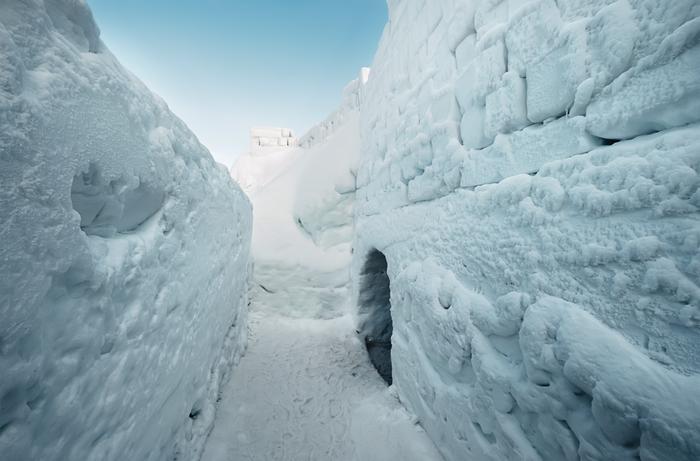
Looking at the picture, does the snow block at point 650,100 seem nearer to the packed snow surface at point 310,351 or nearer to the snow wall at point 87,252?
the snow wall at point 87,252

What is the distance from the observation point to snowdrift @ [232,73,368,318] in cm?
364

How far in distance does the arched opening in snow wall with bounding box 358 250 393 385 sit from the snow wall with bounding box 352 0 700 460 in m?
1.59

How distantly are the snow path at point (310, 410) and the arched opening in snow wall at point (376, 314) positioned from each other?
0.24 meters

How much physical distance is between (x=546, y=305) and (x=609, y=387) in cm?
25

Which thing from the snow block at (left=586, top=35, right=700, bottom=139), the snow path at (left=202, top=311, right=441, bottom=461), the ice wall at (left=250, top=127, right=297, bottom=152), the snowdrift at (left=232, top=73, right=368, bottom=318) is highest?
the ice wall at (left=250, top=127, right=297, bottom=152)

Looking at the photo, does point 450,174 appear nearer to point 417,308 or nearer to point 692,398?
point 417,308

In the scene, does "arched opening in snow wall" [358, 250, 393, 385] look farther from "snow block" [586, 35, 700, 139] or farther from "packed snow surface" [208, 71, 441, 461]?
"snow block" [586, 35, 700, 139]

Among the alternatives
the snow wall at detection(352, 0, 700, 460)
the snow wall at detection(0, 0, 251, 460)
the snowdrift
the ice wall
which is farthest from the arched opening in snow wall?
the ice wall

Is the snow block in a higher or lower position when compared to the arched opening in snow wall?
higher

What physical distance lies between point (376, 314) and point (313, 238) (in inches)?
57.6

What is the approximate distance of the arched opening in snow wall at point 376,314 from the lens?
3246mm

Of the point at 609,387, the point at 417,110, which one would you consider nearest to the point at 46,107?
the point at 609,387

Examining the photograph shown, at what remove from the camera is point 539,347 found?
909 mm

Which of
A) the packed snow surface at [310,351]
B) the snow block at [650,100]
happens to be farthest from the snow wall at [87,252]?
the snow block at [650,100]
